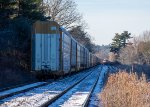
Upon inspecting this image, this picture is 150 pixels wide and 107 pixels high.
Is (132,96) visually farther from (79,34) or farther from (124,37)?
(124,37)

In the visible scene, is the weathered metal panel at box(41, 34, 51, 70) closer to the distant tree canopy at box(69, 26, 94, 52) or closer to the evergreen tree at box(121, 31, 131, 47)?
the distant tree canopy at box(69, 26, 94, 52)

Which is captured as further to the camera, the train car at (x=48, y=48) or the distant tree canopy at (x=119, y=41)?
the distant tree canopy at (x=119, y=41)

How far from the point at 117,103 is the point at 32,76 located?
20.7m

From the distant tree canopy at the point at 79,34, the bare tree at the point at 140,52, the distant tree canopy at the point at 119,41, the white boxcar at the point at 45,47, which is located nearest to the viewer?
the white boxcar at the point at 45,47

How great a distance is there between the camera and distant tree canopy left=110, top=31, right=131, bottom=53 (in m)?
172

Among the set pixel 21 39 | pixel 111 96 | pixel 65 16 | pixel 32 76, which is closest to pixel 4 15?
pixel 21 39

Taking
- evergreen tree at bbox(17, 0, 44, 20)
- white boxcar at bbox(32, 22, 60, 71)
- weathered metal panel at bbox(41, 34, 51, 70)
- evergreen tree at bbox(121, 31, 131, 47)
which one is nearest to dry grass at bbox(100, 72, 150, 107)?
white boxcar at bbox(32, 22, 60, 71)

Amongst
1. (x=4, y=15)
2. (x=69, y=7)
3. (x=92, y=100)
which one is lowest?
(x=92, y=100)

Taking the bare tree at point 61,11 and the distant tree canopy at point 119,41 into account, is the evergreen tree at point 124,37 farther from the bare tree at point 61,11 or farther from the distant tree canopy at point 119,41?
the bare tree at point 61,11

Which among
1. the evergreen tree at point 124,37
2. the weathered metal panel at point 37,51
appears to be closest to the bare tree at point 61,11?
the weathered metal panel at point 37,51

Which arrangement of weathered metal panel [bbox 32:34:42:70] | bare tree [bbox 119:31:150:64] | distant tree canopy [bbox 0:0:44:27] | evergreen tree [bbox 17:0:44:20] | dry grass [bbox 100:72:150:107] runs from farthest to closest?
bare tree [bbox 119:31:150:64] < evergreen tree [bbox 17:0:44:20] < distant tree canopy [bbox 0:0:44:27] < weathered metal panel [bbox 32:34:42:70] < dry grass [bbox 100:72:150:107]

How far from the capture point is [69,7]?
71250 millimetres

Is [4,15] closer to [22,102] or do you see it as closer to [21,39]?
[21,39]

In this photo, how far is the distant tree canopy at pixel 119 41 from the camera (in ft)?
563
